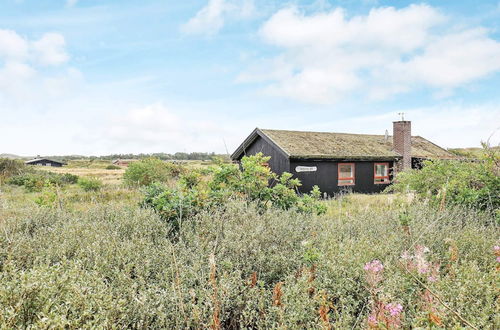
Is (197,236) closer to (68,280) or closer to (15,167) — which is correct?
(68,280)

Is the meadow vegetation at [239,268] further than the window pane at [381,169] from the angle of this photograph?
No

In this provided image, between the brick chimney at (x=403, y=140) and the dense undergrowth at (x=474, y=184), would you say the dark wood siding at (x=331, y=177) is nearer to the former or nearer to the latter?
the brick chimney at (x=403, y=140)

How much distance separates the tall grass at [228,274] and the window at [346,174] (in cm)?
1442

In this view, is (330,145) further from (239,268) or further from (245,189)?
(239,268)

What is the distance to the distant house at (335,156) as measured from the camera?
1877 centimetres

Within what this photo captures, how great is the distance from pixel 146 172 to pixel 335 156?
1270 centimetres

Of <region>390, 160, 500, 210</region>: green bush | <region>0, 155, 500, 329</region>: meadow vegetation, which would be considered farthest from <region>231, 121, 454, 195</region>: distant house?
<region>0, 155, 500, 329</region>: meadow vegetation

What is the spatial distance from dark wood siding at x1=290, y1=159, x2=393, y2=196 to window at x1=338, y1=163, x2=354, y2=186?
25cm

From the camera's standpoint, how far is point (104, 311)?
7.38 feet

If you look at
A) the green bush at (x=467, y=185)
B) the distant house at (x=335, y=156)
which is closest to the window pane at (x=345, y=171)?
the distant house at (x=335, y=156)

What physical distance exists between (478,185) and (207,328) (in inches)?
Answer: 308

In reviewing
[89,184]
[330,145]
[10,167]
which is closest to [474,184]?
[330,145]

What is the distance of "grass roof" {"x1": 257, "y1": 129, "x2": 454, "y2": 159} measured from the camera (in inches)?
746

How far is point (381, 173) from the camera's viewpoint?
22.0m
